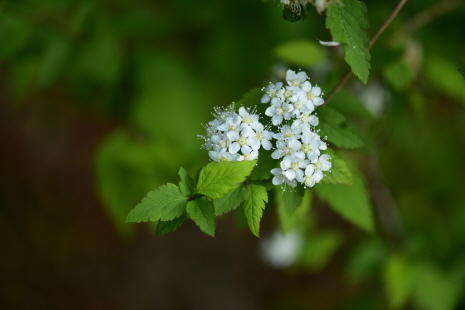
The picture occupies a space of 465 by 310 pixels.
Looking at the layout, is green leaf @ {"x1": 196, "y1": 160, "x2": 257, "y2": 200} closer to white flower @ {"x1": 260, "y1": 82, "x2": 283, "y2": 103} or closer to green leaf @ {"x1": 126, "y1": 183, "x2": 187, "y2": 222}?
green leaf @ {"x1": 126, "y1": 183, "x2": 187, "y2": 222}

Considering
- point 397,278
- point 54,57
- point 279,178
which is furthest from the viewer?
point 397,278

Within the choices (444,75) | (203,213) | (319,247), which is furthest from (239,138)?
(319,247)

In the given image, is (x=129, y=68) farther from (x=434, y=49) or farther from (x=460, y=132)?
(x=460, y=132)

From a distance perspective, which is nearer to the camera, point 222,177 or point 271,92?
point 222,177

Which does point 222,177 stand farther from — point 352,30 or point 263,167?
point 352,30

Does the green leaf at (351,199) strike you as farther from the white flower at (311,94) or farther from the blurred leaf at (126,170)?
the blurred leaf at (126,170)

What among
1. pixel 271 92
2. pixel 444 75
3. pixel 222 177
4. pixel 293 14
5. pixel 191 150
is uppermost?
pixel 293 14

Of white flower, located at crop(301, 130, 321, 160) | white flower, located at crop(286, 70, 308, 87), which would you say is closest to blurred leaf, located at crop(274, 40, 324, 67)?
white flower, located at crop(286, 70, 308, 87)
